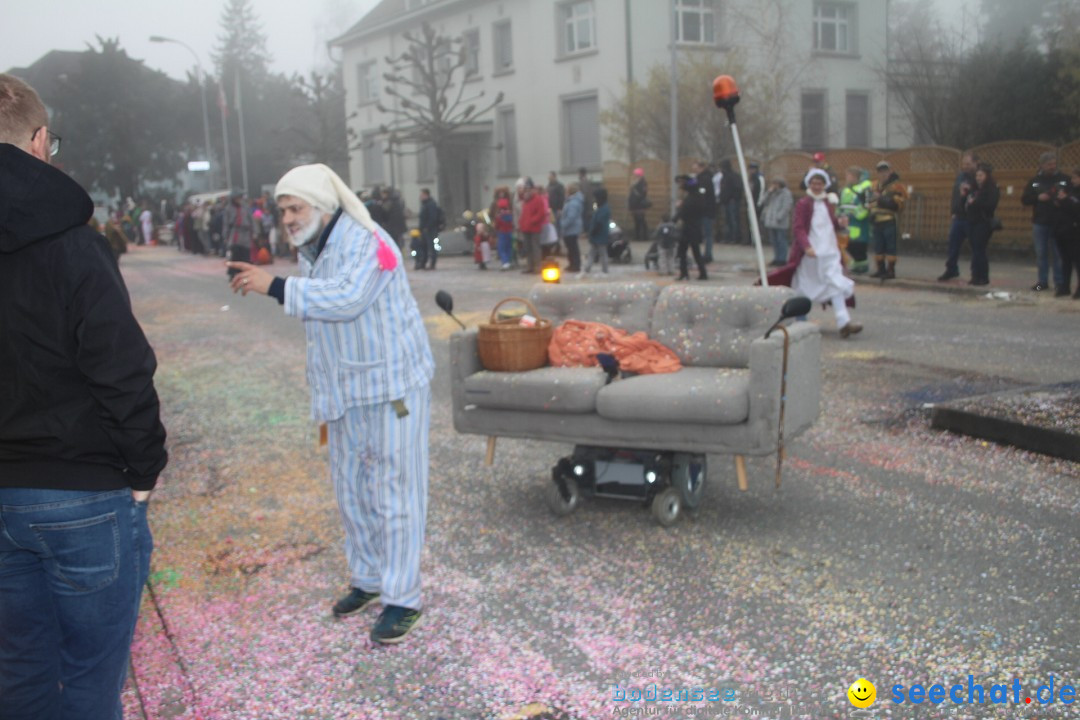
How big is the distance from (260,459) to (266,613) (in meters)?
2.77

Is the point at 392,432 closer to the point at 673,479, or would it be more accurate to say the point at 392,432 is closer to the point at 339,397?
the point at 339,397

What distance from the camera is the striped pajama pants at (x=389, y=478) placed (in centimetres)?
407

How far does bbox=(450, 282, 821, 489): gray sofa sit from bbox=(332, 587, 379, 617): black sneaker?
149 centimetres

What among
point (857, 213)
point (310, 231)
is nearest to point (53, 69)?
point (857, 213)

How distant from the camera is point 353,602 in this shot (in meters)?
4.37

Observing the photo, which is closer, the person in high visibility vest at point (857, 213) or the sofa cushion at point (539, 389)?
the sofa cushion at point (539, 389)

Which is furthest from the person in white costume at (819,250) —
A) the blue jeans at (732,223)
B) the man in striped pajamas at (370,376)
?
the blue jeans at (732,223)

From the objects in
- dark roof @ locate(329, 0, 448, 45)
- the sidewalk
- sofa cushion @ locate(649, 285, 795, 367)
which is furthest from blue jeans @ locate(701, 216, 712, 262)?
dark roof @ locate(329, 0, 448, 45)

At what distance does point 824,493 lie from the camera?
5.76 m

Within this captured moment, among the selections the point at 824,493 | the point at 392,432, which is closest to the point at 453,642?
the point at 392,432

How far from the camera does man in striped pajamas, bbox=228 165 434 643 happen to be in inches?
156

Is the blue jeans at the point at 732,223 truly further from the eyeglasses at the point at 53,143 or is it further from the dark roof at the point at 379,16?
the eyeglasses at the point at 53,143

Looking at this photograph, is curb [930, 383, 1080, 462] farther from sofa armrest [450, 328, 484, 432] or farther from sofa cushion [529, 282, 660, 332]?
sofa armrest [450, 328, 484, 432]

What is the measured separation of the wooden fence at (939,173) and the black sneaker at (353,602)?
49.9ft
